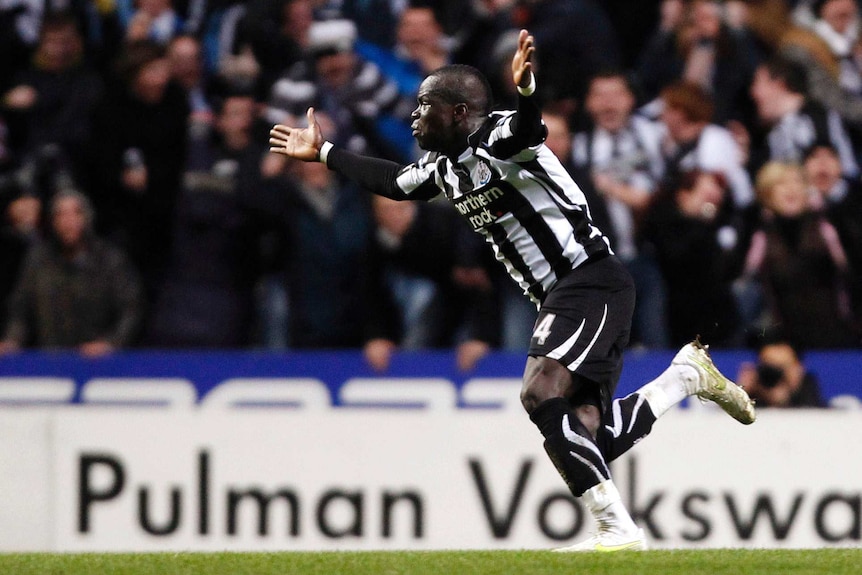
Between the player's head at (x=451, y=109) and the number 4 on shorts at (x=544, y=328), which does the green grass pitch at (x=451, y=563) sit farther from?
the player's head at (x=451, y=109)

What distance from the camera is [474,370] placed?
10.6 meters

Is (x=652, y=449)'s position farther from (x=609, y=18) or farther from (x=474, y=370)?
(x=609, y=18)

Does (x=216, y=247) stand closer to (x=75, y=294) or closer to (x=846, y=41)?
(x=75, y=294)

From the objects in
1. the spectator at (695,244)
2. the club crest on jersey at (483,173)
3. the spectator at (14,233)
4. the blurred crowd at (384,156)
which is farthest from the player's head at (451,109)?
the spectator at (14,233)

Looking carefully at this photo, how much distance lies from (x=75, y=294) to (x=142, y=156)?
3.50ft

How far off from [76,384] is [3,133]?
2.03 m

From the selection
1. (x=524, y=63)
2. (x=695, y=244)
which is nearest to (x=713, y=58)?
(x=695, y=244)

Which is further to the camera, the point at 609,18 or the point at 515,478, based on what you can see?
the point at 609,18

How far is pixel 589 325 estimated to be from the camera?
6.76m

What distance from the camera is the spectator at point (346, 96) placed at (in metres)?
11.1

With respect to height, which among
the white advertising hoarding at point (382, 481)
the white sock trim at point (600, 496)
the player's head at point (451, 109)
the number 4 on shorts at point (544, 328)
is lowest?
the white advertising hoarding at point (382, 481)

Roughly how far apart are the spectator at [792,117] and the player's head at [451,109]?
15.2 feet

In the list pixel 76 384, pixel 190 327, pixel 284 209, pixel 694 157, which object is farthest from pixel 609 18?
pixel 76 384

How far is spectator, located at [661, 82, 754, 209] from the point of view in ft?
35.0
